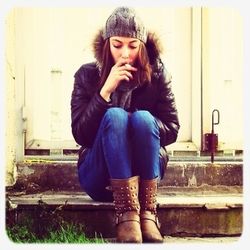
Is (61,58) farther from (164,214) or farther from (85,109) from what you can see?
(164,214)

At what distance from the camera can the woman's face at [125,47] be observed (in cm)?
179

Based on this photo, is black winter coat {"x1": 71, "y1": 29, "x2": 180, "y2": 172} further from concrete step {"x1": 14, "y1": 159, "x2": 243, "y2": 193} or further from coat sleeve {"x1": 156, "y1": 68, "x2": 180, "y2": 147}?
concrete step {"x1": 14, "y1": 159, "x2": 243, "y2": 193}

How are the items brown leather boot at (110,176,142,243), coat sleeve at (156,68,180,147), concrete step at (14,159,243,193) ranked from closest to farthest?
brown leather boot at (110,176,142,243) → coat sleeve at (156,68,180,147) → concrete step at (14,159,243,193)

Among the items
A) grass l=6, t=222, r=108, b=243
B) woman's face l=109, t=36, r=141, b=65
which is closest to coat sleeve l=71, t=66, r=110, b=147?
woman's face l=109, t=36, r=141, b=65

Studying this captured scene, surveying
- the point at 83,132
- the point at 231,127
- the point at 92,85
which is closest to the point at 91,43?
the point at 92,85

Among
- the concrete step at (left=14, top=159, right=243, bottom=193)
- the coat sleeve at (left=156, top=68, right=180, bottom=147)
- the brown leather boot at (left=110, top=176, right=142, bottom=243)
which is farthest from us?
the concrete step at (left=14, top=159, right=243, bottom=193)

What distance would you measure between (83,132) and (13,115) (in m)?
0.20

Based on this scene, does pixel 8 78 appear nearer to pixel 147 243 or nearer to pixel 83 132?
pixel 83 132

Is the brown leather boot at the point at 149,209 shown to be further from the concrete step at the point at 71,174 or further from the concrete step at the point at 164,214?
the concrete step at the point at 71,174

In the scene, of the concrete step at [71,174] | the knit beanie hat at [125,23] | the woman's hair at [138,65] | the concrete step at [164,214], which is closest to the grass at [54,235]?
the concrete step at [164,214]

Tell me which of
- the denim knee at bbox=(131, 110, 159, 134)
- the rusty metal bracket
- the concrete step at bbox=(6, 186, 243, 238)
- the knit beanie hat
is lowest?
the concrete step at bbox=(6, 186, 243, 238)

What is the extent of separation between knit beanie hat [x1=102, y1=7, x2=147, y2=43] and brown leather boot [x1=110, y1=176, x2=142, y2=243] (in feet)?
1.19

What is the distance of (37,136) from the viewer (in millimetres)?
2029

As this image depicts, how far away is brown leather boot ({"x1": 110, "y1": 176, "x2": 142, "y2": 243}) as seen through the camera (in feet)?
5.69
